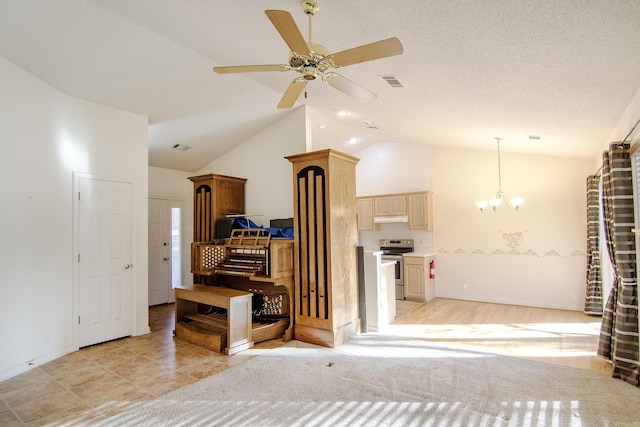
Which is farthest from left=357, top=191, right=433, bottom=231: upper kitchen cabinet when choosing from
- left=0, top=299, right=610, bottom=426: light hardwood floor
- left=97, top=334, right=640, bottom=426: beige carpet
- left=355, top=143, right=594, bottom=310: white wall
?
left=97, top=334, right=640, bottom=426: beige carpet

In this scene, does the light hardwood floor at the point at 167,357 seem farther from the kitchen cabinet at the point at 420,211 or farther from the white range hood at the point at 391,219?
the white range hood at the point at 391,219

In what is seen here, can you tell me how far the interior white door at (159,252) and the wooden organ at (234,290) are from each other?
4.85 feet

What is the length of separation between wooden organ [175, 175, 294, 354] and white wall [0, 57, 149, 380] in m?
1.37

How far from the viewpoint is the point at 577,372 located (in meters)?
3.34

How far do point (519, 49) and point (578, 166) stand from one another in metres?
4.52

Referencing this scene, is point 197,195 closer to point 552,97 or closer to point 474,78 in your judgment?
point 474,78

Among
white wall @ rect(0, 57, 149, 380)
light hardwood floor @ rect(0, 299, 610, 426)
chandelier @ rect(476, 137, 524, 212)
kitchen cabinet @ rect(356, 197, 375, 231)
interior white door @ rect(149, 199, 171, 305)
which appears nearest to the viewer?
light hardwood floor @ rect(0, 299, 610, 426)

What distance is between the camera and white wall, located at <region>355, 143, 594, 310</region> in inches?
229

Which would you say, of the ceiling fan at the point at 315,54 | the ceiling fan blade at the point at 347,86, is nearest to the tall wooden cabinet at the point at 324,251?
the ceiling fan blade at the point at 347,86

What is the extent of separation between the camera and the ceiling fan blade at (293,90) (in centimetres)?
271

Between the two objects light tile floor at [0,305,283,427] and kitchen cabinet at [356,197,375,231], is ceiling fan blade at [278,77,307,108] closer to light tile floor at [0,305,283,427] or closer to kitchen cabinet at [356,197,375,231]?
light tile floor at [0,305,283,427]

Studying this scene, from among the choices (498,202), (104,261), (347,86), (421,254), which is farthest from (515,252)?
(104,261)

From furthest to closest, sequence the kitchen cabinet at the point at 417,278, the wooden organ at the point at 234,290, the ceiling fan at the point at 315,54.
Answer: the kitchen cabinet at the point at 417,278 → the wooden organ at the point at 234,290 → the ceiling fan at the point at 315,54

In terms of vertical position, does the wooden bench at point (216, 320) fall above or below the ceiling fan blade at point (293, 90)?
below
